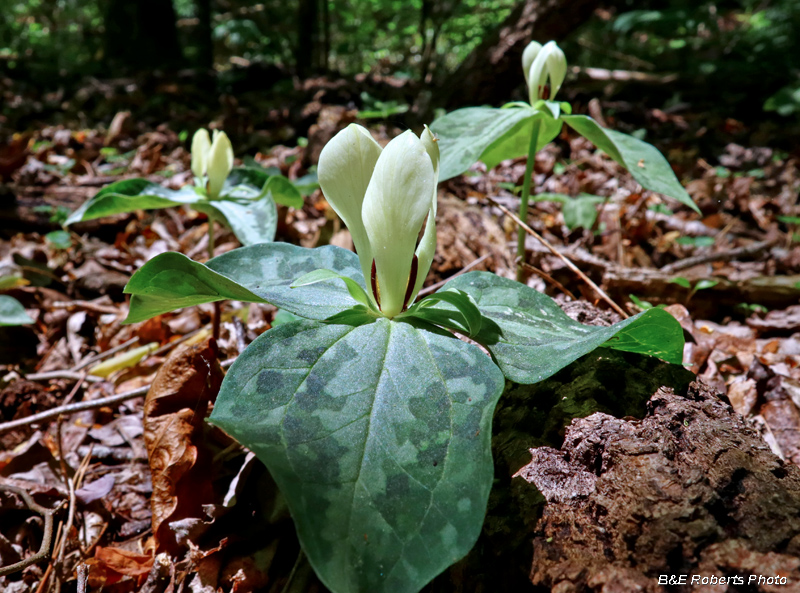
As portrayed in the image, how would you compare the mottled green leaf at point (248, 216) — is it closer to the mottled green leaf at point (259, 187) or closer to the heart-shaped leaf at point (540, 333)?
the mottled green leaf at point (259, 187)

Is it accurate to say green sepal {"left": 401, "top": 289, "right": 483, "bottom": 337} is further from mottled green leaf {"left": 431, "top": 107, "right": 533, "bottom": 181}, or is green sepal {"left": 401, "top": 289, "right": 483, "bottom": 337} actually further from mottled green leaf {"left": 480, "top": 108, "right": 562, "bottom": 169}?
mottled green leaf {"left": 480, "top": 108, "right": 562, "bottom": 169}

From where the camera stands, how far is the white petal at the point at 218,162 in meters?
2.01

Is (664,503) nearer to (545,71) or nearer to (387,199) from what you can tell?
(387,199)

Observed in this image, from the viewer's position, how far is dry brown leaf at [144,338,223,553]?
119cm

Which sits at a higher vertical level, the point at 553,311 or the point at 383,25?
the point at 383,25

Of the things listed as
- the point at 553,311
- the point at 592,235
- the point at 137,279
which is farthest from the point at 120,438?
the point at 592,235

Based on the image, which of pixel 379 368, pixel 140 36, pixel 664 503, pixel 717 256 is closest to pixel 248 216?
pixel 379 368

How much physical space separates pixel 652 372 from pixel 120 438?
1610mm

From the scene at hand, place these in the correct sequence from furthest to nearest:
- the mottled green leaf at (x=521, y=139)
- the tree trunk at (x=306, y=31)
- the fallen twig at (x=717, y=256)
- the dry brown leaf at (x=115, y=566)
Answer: the tree trunk at (x=306, y=31) → the fallen twig at (x=717, y=256) → the mottled green leaf at (x=521, y=139) → the dry brown leaf at (x=115, y=566)

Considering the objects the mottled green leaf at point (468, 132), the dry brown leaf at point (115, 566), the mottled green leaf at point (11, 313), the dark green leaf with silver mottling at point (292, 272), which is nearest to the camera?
the dark green leaf with silver mottling at point (292, 272)

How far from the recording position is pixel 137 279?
896mm

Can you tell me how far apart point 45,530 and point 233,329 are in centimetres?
96

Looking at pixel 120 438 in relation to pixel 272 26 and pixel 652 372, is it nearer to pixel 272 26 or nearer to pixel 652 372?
pixel 652 372

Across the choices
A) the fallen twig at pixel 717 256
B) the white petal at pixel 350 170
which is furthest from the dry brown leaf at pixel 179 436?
the fallen twig at pixel 717 256
